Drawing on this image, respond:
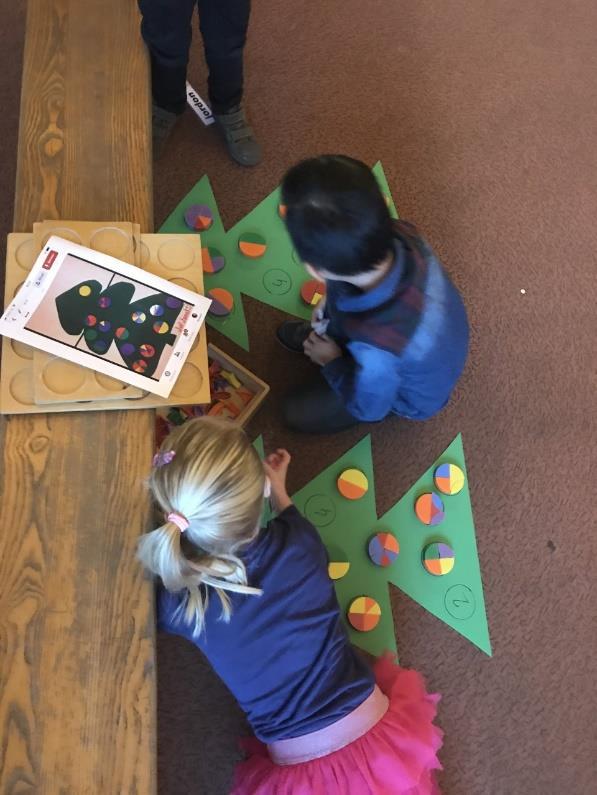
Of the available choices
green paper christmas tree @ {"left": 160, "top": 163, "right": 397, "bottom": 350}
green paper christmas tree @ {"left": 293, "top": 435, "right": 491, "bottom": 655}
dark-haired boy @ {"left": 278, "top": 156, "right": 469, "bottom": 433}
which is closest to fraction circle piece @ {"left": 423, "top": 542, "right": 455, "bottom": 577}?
green paper christmas tree @ {"left": 293, "top": 435, "right": 491, "bottom": 655}

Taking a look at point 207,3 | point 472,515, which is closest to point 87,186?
point 207,3

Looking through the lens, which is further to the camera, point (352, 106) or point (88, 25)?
point (352, 106)

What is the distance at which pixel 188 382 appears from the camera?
0.97m

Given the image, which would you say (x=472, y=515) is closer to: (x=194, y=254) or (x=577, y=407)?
(x=577, y=407)

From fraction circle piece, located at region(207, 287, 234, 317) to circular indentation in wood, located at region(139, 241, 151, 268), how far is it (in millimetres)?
338

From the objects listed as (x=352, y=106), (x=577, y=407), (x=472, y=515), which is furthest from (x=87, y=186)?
(x=577, y=407)

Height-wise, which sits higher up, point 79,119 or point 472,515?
point 79,119

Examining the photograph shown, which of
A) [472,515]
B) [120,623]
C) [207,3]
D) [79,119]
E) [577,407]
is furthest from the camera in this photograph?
[577,407]

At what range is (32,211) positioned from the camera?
1029 millimetres

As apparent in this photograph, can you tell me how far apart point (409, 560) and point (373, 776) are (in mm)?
400

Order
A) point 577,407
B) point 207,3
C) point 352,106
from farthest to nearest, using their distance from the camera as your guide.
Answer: point 352,106 < point 577,407 < point 207,3

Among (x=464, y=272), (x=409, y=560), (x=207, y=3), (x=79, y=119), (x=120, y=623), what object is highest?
(x=207, y=3)

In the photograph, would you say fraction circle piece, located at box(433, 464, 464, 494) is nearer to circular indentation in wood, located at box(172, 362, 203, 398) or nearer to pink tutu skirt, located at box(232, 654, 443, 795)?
pink tutu skirt, located at box(232, 654, 443, 795)

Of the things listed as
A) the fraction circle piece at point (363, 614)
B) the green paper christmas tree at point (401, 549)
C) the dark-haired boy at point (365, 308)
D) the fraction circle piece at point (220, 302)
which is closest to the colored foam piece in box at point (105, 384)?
the dark-haired boy at point (365, 308)
